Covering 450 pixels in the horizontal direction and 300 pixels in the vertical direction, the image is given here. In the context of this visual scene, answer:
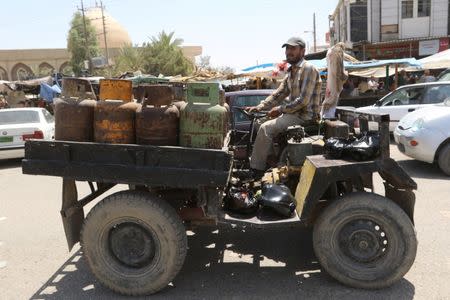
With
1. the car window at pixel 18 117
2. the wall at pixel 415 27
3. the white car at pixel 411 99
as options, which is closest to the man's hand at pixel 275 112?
the white car at pixel 411 99

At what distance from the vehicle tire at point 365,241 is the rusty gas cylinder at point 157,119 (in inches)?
55.1

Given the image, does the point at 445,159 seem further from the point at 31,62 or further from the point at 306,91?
the point at 31,62

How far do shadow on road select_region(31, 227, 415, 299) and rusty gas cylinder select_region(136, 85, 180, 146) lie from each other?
1.27 m

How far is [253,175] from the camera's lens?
440 cm

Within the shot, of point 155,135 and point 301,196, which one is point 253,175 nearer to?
point 301,196

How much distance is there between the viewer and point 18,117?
1143 cm

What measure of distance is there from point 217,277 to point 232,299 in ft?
1.47

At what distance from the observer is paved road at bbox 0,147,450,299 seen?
11.6 feet

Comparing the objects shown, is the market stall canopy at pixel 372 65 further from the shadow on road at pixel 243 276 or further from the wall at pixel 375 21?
the wall at pixel 375 21

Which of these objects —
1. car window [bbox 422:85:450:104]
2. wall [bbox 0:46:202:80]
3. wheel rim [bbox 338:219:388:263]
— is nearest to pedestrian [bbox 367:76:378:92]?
car window [bbox 422:85:450:104]

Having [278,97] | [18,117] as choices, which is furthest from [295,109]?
[18,117]

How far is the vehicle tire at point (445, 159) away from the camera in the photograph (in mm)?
7500

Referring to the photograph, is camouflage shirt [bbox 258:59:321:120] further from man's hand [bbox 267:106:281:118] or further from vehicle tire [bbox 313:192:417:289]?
vehicle tire [bbox 313:192:417:289]

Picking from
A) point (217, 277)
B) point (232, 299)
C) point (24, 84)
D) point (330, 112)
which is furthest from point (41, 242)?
point (24, 84)
